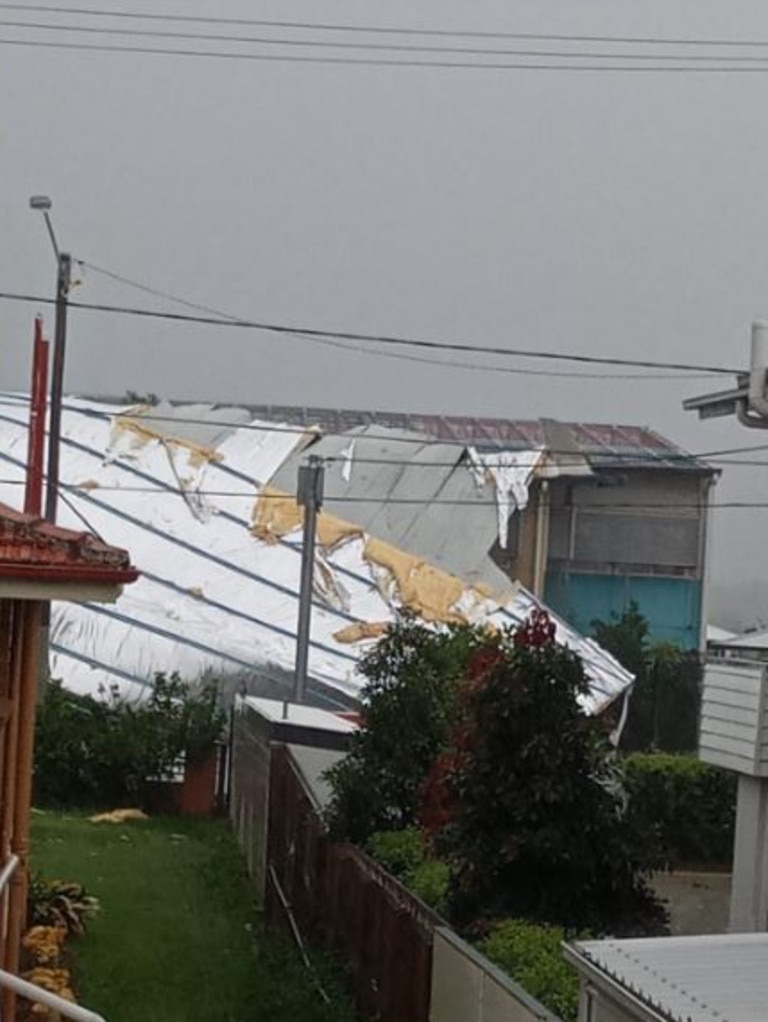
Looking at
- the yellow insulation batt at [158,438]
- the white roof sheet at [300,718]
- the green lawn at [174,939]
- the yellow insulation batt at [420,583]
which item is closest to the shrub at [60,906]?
the green lawn at [174,939]

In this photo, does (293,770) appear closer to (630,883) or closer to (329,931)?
(329,931)

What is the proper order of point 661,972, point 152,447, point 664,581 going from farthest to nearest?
1. point 664,581
2. point 152,447
3. point 661,972

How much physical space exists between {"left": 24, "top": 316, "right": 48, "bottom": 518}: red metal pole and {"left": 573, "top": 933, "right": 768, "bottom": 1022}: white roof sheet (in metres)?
7.53

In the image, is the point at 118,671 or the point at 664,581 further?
the point at 664,581

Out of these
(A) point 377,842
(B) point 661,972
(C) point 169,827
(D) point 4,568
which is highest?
(D) point 4,568

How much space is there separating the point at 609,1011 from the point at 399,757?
8.35 meters

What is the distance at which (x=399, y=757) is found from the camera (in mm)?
14492

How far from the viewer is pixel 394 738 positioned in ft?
47.9

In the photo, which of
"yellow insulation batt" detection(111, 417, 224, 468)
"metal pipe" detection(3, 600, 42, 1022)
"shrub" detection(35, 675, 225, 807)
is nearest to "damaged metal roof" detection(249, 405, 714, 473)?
"yellow insulation batt" detection(111, 417, 224, 468)

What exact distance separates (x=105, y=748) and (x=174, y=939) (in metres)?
10.8

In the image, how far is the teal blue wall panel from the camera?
6097 cm

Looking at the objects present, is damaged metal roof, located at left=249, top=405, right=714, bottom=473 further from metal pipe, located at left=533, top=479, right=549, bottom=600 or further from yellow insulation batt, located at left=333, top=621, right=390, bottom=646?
yellow insulation batt, located at left=333, top=621, right=390, bottom=646

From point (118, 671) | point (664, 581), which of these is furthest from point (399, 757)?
point (664, 581)

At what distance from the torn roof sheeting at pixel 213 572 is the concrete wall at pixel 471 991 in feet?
70.7
